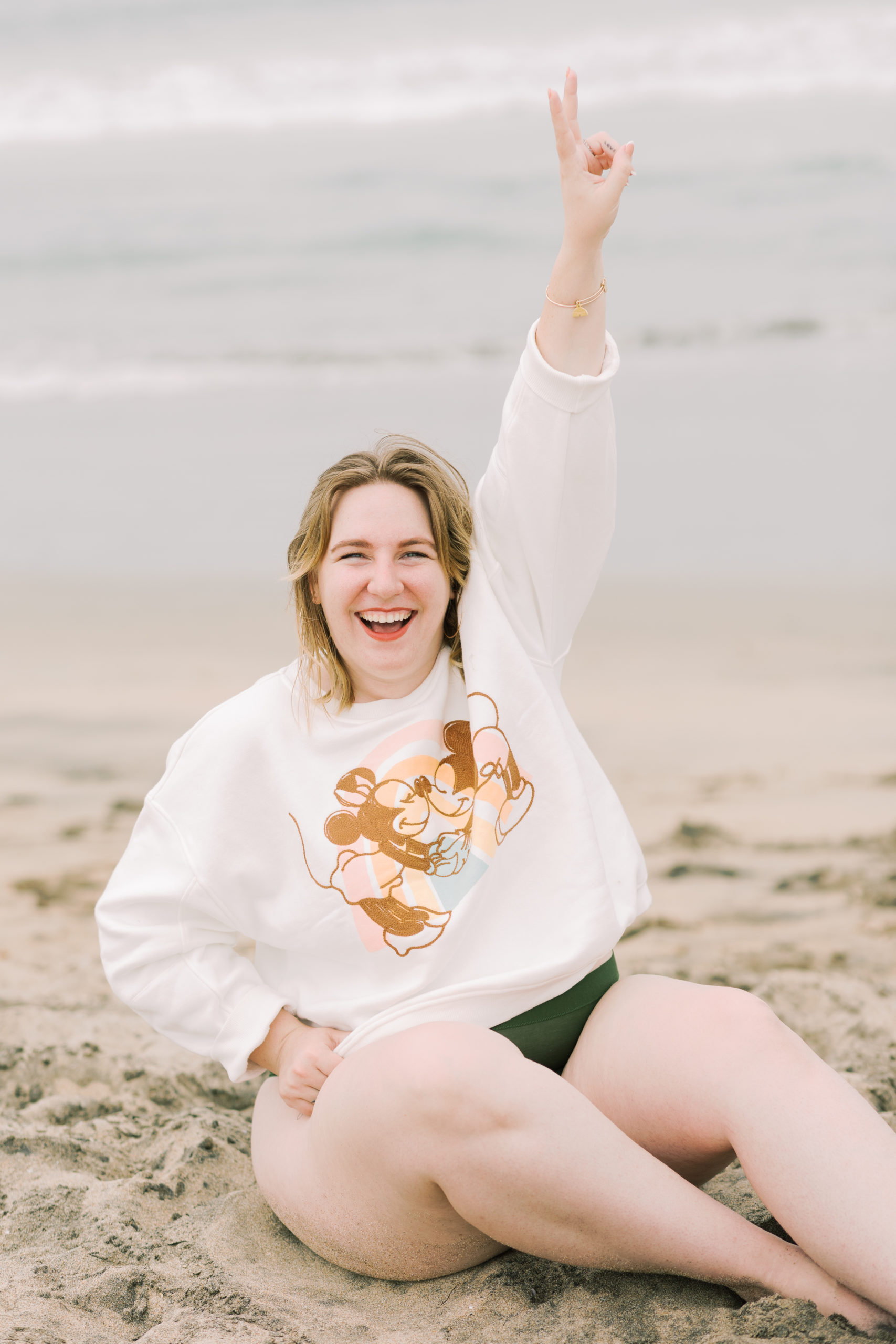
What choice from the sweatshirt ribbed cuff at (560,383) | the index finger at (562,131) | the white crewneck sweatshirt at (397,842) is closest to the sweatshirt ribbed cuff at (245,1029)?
the white crewneck sweatshirt at (397,842)

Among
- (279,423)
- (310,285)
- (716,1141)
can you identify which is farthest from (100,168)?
(716,1141)

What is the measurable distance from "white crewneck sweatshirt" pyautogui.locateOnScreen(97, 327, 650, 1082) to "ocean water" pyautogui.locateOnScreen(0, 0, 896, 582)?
4.58m

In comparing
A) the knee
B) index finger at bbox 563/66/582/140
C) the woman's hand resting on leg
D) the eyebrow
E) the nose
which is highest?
index finger at bbox 563/66/582/140

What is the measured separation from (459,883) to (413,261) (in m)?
9.38

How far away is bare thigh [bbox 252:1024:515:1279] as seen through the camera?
1.61m

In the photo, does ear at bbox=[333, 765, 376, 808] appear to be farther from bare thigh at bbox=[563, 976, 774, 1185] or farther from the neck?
bare thigh at bbox=[563, 976, 774, 1185]

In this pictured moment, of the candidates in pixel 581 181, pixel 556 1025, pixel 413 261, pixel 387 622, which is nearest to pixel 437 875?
pixel 556 1025

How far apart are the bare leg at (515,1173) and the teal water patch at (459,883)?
0.79 feet

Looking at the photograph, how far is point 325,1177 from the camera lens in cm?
176

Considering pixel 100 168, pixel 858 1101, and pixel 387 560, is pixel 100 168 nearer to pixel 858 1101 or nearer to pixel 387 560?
→ pixel 387 560

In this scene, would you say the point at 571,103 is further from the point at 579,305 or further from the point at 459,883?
the point at 459,883

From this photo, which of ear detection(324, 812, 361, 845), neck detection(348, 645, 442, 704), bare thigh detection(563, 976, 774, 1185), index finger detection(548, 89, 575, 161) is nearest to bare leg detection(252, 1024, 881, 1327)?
bare thigh detection(563, 976, 774, 1185)

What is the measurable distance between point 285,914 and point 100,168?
11331mm

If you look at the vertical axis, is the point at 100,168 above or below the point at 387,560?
above
